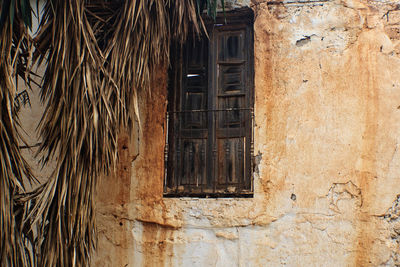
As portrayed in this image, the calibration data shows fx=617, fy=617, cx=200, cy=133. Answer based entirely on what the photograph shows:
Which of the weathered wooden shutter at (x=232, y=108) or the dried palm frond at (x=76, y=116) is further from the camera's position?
the weathered wooden shutter at (x=232, y=108)

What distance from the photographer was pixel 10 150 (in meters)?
3.71

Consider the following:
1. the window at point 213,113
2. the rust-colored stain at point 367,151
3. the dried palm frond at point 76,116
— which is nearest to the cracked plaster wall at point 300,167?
the rust-colored stain at point 367,151

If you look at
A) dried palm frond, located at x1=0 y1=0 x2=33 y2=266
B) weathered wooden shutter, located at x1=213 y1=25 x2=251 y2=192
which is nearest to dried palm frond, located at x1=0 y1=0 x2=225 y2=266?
dried palm frond, located at x1=0 y1=0 x2=33 y2=266

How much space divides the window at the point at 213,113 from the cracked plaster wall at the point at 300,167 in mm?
122

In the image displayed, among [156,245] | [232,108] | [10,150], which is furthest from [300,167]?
[10,150]

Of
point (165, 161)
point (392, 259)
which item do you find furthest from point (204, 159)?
point (392, 259)

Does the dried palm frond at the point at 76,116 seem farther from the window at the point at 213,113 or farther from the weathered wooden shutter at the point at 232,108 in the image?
the weathered wooden shutter at the point at 232,108

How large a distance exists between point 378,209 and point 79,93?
219 cm

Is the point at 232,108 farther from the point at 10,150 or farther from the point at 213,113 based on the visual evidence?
the point at 10,150

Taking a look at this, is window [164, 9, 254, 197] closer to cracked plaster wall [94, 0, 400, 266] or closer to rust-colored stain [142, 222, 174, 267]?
cracked plaster wall [94, 0, 400, 266]

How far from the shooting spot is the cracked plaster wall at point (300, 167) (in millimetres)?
4328

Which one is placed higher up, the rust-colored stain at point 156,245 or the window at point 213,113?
the window at point 213,113

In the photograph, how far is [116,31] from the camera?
13.8ft

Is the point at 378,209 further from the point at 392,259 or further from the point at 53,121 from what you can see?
the point at 53,121
